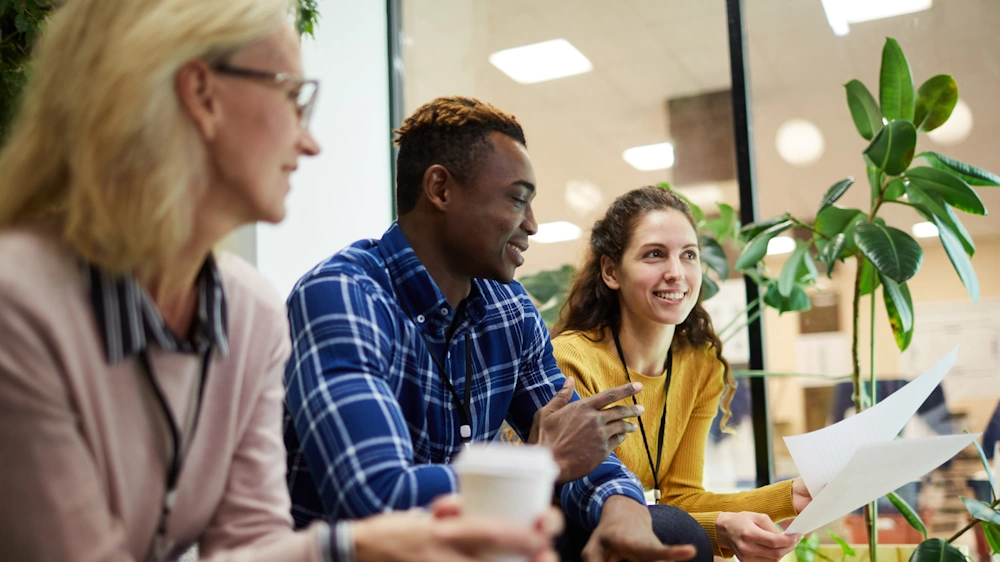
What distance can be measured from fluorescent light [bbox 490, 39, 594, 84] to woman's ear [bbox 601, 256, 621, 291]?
1538mm

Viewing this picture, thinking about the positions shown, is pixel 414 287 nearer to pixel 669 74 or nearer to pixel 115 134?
pixel 115 134

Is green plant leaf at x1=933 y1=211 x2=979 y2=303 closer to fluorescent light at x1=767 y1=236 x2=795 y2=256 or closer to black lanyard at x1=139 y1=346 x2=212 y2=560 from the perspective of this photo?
fluorescent light at x1=767 y1=236 x2=795 y2=256

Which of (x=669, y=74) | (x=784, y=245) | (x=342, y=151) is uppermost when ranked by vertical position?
(x=669, y=74)

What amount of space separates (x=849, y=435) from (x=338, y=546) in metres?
1.11

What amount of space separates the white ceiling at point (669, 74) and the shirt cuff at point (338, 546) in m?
2.11

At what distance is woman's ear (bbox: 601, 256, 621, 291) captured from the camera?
2.32 m

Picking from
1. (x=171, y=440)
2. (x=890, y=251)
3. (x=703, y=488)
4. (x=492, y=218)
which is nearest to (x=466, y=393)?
(x=492, y=218)

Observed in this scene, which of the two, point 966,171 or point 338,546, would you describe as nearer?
point 338,546

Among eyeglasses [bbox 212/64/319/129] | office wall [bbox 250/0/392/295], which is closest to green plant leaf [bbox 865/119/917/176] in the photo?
eyeglasses [bbox 212/64/319/129]

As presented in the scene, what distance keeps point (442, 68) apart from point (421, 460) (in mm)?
2817

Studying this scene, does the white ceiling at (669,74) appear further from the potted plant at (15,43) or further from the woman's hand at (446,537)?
the woman's hand at (446,537)

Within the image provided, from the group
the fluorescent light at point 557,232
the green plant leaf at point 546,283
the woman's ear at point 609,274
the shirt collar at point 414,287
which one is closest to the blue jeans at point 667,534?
the shirt collar at point 414,287

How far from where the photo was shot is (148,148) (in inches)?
34.0

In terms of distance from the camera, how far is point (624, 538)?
126cm
